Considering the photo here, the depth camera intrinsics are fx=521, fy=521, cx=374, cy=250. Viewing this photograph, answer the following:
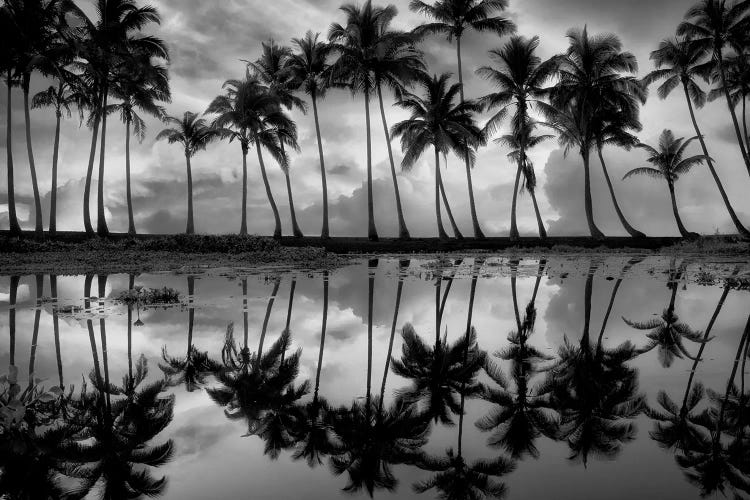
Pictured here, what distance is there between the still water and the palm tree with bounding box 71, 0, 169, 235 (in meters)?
30.1

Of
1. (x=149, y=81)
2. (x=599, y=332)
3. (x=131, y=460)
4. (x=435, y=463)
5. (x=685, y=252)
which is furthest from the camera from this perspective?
(x=149, y=81)

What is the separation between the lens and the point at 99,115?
3447 centimetres

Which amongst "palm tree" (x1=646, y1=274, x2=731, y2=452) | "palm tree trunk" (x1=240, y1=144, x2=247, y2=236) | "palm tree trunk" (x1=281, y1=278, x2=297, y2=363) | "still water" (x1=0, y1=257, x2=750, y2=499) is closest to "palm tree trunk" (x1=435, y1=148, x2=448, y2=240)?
"palm tree trunk" (x1=240, y1=144, x2=247, y2=236)

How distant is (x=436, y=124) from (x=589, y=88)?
11.3 m

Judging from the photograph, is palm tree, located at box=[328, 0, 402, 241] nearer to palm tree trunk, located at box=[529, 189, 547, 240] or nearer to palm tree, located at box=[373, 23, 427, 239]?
palm tree, located at box=[373, 23, 427, 239]

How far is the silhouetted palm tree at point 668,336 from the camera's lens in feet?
17.5

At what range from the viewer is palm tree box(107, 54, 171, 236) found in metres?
34.5

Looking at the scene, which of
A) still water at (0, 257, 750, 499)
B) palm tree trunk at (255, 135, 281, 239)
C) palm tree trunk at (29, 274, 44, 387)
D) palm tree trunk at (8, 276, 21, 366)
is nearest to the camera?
still water at (0, 257, 750, 499)

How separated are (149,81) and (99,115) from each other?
14.4ft

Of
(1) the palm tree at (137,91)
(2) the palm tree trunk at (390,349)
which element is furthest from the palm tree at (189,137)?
(2) the palm tree trunk at (390,349)

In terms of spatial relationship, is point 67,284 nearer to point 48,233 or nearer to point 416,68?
point 48,233

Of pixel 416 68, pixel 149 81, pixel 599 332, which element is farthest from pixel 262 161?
pixel 599 332

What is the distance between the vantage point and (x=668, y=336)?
625 cm

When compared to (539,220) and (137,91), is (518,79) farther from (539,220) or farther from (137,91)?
(137,91)
